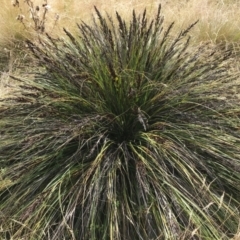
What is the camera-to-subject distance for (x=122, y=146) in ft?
8.36

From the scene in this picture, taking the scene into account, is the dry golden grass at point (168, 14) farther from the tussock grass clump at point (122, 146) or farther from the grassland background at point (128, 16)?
the tussock grass clump at point (122, 146)

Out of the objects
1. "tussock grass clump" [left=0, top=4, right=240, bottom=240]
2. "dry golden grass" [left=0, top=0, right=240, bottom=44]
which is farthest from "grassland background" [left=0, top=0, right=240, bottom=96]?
"tussock grass clump" [left=0, top=4, right=240, bottom=240]

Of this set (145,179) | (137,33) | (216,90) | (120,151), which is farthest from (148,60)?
(145,179)

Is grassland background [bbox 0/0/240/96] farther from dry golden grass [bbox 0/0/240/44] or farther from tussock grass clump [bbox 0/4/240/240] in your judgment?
tussock grass clump [bbox 0/4/240/240]

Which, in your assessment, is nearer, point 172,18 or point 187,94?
point 187,94

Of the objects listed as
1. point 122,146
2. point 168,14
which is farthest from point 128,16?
point 122,146

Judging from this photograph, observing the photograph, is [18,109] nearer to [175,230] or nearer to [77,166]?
[77,166]

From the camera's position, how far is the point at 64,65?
9.33 feet

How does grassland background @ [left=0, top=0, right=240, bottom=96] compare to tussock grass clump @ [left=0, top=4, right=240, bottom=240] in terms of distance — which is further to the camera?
grassland background @ [left=0, top=0, right=240, bottom=96]

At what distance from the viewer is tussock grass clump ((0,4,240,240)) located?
234cm

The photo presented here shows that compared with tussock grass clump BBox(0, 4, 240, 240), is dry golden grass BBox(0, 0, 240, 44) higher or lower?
higher

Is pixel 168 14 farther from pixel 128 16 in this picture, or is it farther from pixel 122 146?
pixel 122 146

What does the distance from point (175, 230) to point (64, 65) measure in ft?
4.04

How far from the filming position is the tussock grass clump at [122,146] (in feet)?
7.67
